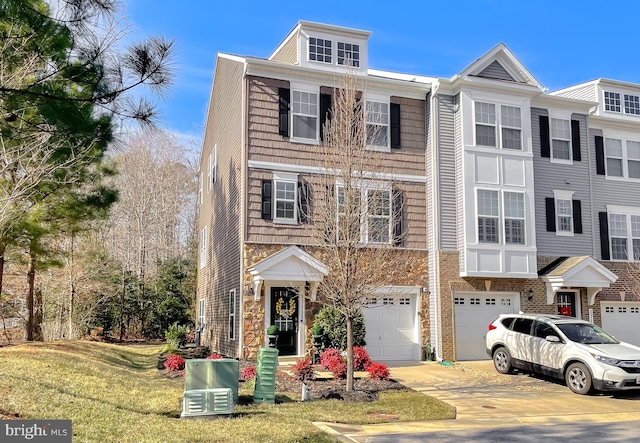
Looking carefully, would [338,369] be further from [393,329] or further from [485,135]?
[485,135]

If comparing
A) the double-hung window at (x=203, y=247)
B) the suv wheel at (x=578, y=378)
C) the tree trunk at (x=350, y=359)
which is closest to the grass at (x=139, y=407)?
the tree trunk at (x=350, y=359)

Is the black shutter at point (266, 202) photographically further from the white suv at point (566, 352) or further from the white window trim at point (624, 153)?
the white window trim at point (624, 153)

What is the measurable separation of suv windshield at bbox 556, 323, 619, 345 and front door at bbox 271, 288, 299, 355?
7082 mm

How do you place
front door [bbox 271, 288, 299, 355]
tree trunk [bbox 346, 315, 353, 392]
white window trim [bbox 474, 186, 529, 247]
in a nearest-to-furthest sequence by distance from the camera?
tree trunk [bbox 346, 315, 353, 392]
front door [bbox 271, 288, 299, 355]
white window trim [bbox 474, 186, 529, 247]

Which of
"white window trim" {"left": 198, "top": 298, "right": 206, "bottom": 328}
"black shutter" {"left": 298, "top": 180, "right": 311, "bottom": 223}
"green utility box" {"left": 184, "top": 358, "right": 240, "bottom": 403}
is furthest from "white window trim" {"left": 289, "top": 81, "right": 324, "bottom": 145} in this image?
"white window trim" {"left": 198, "top": 298, "right": 206, "bottom": 328}

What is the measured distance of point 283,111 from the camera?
17250 millimetres

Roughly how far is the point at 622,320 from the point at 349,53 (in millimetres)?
13435

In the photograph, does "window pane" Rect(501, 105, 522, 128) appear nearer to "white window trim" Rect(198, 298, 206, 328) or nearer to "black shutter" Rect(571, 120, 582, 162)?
"black shutter" Rect(571, 120, 582, 162)

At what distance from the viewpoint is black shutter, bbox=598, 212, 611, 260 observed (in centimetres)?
2047

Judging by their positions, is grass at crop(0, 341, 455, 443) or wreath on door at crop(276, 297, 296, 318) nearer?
grass at crop(0, 341, 455, 443)

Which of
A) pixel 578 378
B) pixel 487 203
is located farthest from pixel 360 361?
pixel 487 203

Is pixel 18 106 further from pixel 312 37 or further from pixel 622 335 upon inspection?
pixel 622 335

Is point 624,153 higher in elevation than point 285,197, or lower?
higher

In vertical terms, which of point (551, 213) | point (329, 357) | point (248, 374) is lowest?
point (248, 374)
